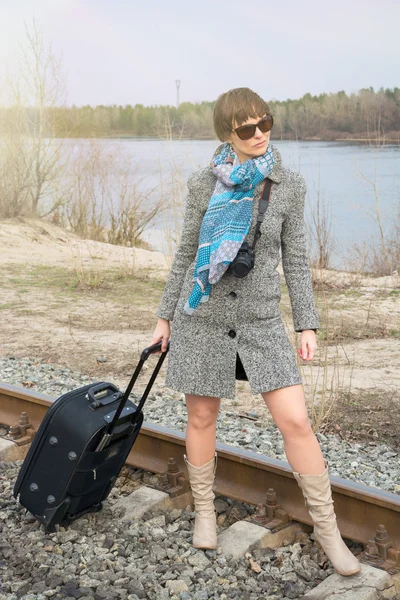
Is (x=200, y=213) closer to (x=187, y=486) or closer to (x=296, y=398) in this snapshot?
(x=296, y=398)

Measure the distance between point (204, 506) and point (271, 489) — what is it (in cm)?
33

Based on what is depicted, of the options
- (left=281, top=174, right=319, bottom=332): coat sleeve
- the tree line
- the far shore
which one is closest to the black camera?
(left=281, top=174, right=319, bottom=332): coat sleeve

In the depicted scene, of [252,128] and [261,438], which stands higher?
[252,128]

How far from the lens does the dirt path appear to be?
5848 mm

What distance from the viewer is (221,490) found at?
144 inches

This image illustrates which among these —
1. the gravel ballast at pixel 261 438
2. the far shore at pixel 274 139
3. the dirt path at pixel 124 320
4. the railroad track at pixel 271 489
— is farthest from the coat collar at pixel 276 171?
the far shore at pixel 274 139

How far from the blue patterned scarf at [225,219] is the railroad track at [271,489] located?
A: 1046mm

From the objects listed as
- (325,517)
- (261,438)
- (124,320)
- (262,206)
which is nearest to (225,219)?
(262,206)

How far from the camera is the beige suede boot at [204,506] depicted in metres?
3.17

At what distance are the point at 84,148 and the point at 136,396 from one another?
955 centimetres

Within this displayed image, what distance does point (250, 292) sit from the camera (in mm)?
2836

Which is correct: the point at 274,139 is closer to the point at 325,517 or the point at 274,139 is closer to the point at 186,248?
the point at 186,248

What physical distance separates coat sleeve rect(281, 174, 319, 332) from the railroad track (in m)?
0.81

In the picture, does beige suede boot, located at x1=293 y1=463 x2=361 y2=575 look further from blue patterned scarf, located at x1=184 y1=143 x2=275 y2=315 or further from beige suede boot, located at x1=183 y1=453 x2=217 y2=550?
blue patterned scarf, located at x1=184 y1=143 x2=275 y2=315
